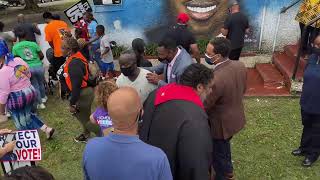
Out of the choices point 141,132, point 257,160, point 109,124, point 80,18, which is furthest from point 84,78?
point 80,18

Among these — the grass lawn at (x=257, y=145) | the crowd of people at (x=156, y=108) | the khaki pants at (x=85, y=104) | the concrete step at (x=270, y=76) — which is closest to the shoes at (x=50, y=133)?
the crowd of people at (x=156, y=108)

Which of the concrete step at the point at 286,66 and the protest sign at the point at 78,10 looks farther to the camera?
the protest sign at the point at 78,10

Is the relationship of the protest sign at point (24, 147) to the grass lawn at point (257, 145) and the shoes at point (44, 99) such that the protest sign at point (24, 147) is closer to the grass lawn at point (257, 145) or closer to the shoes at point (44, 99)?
the grass lawn at point (257, 145)

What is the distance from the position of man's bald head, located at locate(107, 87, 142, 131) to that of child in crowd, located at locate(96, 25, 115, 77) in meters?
5.82

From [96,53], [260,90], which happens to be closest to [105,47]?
[96,53]

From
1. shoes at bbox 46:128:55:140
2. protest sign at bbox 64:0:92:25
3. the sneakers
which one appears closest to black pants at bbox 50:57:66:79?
protest sign at bbox 64:0:92:25

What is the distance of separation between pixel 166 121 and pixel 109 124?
1153 mm

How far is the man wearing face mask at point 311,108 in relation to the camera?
4.56 metres

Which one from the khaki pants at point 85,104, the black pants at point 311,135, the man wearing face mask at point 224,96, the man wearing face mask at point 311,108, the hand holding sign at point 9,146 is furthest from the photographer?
the khaki pants at point 85,104

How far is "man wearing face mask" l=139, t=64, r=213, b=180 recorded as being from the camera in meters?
2.95

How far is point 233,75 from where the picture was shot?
3988mm

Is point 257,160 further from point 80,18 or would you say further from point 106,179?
point 80,18

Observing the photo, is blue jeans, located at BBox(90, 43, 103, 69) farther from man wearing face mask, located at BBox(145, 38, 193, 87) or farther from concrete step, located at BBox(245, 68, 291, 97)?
man wearing face mask, located at BBox(145, 38, 193, 87)

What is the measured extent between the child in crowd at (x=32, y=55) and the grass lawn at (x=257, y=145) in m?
0.68
